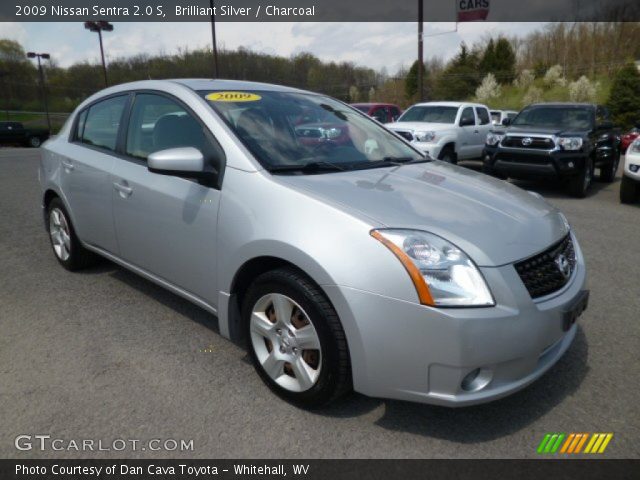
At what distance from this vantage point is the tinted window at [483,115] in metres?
13.1

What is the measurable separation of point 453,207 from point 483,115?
1171cm

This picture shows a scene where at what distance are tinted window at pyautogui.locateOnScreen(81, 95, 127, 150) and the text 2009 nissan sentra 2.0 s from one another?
0.26ft

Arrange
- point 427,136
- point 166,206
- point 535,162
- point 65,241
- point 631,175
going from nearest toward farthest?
point 166,206, point 65,241, point 631,175, point 535,162, point 427,136

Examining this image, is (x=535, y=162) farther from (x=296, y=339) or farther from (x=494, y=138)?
(x=296, y=339)

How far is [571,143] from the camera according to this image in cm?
907

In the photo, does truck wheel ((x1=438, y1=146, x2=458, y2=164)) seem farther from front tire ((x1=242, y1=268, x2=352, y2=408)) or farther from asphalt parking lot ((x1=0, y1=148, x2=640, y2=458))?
front tire ((x1=242, y1=268, x2=352, y2=408))

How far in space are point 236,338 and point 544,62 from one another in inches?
1884

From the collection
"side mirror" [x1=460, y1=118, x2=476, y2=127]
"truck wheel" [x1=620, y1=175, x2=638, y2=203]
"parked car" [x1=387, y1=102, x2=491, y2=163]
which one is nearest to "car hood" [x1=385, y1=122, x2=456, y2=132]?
"parked car" [x1=387, y1=102, x2=491, y2=163]

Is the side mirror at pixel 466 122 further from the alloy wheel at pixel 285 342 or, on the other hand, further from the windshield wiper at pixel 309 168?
the alloy wheel at pixel 285 342

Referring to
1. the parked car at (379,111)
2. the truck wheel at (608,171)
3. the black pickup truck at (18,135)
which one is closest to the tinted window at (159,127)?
the truck wheel at (608,171)

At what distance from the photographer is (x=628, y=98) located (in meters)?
26.2

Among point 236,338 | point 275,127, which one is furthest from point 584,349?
point 275,127
